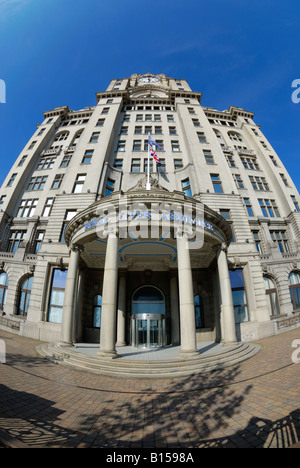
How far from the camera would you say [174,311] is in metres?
17.3

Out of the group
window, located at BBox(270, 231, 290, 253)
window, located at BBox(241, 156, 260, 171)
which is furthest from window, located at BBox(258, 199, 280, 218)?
window, located at BBox(241, 156, 260, 171)

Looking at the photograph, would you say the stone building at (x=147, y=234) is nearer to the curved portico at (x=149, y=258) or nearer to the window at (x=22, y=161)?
the curved portico at (x=149, y=258)

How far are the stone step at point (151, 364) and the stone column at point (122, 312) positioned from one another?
20.9ft

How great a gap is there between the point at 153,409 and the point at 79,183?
2314 centimetres

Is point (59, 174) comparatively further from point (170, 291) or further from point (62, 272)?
point (170, 291)

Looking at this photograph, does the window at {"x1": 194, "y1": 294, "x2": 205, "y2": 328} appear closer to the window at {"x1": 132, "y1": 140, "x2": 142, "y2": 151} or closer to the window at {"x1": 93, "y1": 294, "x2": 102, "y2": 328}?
the window at {"x1": 93, "y1": 294, "x2": 102, "y2": 328}

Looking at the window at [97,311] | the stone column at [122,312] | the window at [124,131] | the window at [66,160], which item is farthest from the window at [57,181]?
the stone column at [122,312]

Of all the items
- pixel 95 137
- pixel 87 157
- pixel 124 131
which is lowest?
pixel 87 157

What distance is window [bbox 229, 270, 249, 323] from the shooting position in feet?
57.0

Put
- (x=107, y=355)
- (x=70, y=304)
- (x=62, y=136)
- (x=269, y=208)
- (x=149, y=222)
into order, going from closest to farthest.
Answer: (x=107, y=355), (x=149, y=222), (x=70, y=304), (x=269, y=208), (x=62, y=136)

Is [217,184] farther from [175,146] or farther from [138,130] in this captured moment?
[138,130]

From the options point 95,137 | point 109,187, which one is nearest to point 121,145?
point 95,137

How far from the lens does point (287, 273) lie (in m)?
23.3
